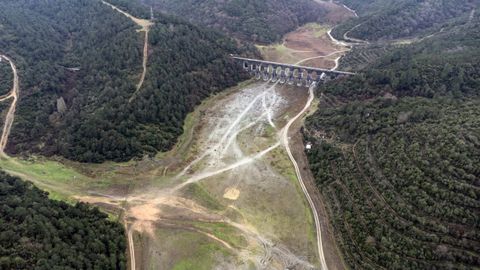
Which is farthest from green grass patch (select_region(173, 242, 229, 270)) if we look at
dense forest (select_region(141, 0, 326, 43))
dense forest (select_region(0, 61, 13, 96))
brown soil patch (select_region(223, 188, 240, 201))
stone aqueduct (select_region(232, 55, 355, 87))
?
dense forest (select_region(141, 0, 326, 43))

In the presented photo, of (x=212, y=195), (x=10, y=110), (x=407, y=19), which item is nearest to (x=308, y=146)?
(x=212, y=195)

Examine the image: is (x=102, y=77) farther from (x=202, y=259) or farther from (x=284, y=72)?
(x=202, y=259)

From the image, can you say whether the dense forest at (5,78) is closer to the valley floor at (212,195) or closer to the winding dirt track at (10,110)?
the winding dirt track at (10,110)

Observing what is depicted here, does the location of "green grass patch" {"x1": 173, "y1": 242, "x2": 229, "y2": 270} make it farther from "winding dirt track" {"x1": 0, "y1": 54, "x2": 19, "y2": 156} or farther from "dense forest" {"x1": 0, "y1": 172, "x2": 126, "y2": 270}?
"winding dirt track" {"x1": 0, "y1": 54, "x2": 19, "y2": 156}

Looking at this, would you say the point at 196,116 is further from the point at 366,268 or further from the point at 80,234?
the point at 366,268

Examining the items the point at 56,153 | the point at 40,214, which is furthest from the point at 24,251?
the point at 56,153
